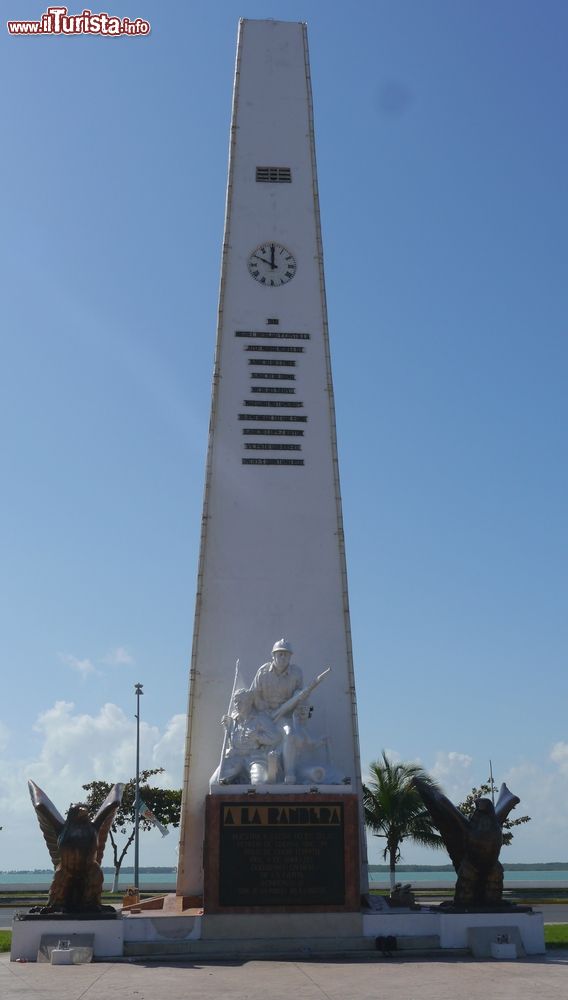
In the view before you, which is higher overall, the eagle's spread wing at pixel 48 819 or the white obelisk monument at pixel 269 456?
the white obelisk monument at pixel 269 456

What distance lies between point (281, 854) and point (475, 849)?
138 inches

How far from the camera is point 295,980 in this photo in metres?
14.1

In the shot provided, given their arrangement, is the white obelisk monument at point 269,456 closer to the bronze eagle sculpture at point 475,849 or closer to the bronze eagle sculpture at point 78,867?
the bronze eagle sculpture at point 475,849

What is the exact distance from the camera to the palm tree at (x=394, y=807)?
29.6 meters

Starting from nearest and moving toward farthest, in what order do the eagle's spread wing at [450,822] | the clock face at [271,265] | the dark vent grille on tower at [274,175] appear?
the eagle's spread wing at [450,822] < the clock face at [271,265] < the dark vent grille on tower at [274,175]

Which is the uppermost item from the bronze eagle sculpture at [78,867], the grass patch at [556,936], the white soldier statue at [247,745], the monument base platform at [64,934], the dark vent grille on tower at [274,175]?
the dark vent grille on tower at [274,175]

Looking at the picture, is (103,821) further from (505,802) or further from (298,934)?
(505,802)

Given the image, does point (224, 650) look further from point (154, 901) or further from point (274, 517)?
point (154, 901)

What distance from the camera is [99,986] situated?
1345 centimetres

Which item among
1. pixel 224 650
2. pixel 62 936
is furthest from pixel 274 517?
pixel 62 936

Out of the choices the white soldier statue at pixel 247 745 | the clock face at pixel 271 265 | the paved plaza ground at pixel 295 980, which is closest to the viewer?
the paved plaza ground at pixel 295 980

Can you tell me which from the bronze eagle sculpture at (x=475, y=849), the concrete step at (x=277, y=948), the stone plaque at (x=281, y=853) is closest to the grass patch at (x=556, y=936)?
the bronze eagle sculpture at (x=475, y=849)

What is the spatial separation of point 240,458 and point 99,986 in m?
12.9

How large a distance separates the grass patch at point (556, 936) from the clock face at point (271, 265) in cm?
1593
